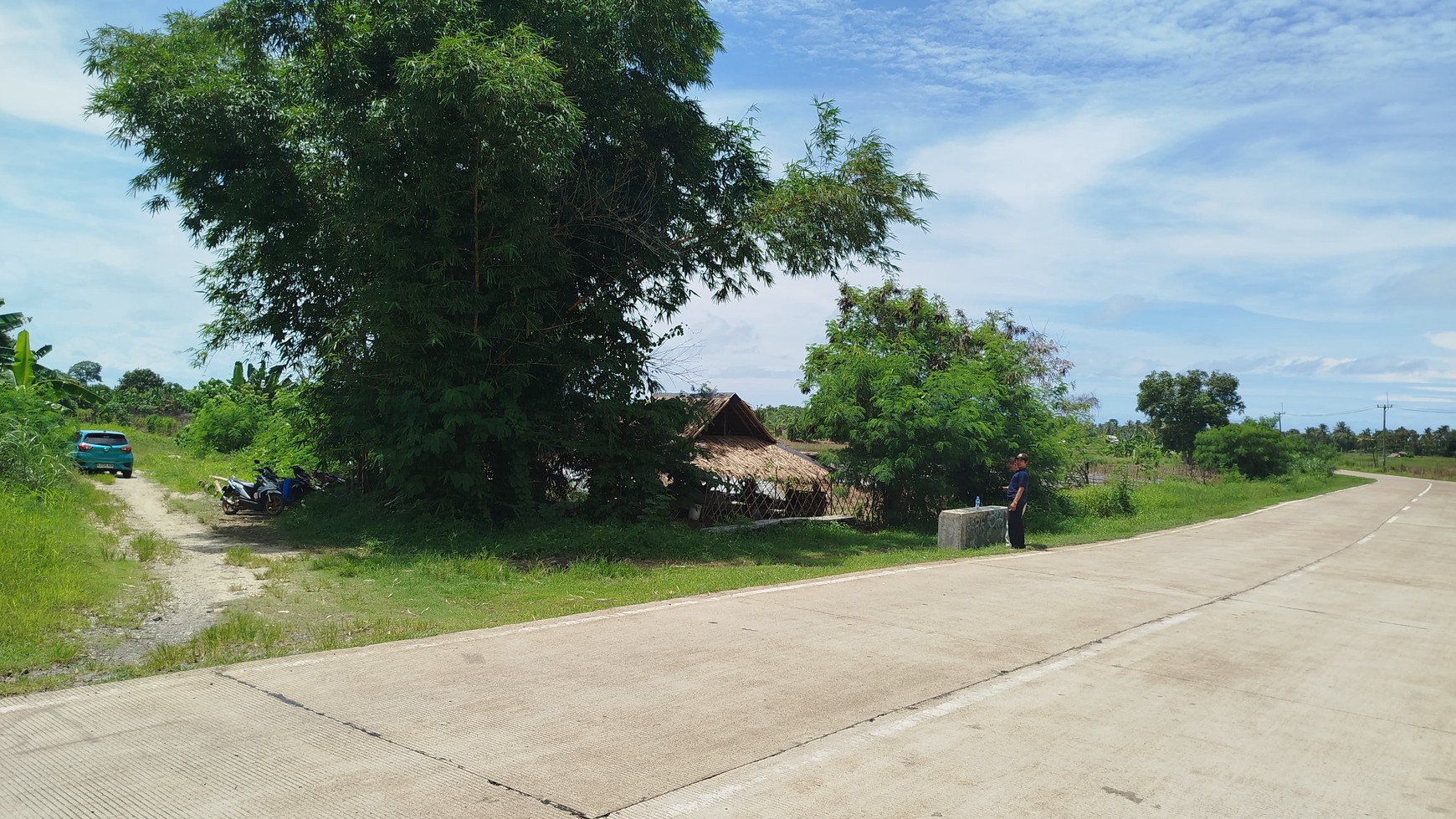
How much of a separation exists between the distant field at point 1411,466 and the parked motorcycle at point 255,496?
96343 mm

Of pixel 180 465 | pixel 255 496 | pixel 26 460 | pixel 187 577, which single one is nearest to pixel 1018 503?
pixel 187 577

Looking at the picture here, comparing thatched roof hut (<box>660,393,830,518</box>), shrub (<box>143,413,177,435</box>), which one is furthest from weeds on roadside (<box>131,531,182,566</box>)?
shrub (<box>143,413,177,435</box>)

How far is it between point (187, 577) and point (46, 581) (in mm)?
2321

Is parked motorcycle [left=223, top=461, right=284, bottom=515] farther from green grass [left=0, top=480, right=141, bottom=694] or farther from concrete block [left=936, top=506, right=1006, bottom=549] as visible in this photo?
concrete block [left=936, top=506, right=1006, bottom=549]

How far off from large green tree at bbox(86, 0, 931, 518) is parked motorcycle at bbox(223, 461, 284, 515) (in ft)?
11.2

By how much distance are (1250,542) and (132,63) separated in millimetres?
22521

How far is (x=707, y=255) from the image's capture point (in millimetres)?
17750

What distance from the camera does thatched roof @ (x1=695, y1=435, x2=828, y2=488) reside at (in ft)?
66.8

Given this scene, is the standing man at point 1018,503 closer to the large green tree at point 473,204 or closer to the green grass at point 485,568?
the green grass at point 485,568

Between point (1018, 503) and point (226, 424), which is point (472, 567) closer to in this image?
point (1018, 503)

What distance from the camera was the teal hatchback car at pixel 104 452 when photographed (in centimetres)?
2934

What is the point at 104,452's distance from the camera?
29.6 m

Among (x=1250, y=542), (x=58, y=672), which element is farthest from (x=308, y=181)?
(x=1250, y=542)

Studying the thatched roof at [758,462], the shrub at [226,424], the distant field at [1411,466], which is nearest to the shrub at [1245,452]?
the distant field at [1411,466]
